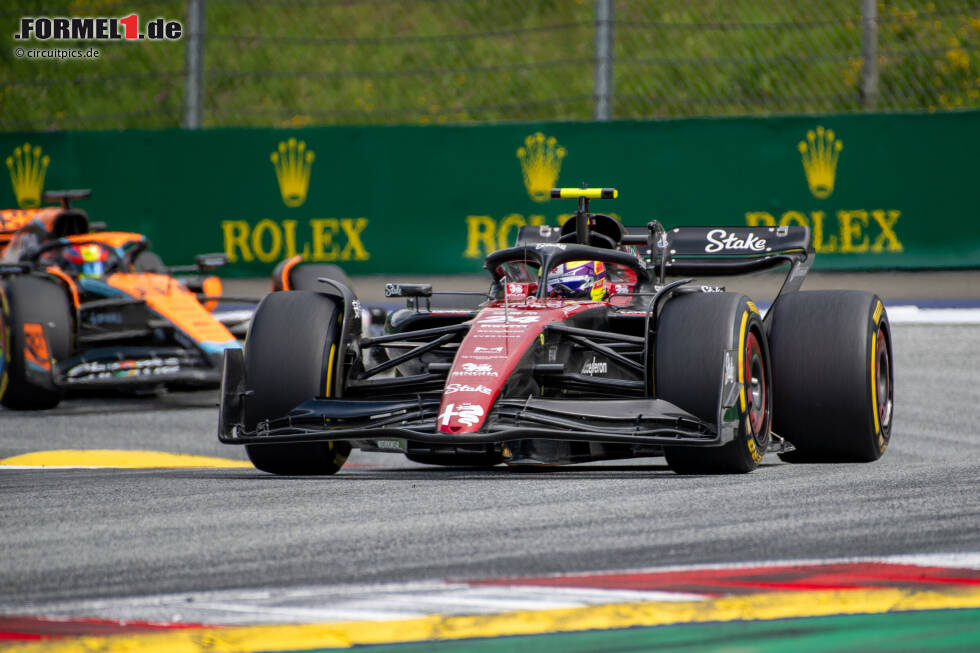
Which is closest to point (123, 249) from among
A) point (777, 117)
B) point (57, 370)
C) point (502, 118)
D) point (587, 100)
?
point (57, 370)

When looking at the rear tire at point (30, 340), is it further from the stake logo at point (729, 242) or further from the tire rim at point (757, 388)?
the tire rim at point (757, 388)

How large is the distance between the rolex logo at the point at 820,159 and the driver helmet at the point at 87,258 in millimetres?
5809

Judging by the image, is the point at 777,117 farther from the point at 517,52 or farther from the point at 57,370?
the point at 517,52

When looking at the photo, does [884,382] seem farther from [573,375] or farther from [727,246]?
[573,375]

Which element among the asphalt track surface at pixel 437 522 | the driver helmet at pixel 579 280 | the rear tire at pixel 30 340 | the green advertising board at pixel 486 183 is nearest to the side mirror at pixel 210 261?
the rear tire at pixel 30 340

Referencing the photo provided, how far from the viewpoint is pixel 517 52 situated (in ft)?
72.3

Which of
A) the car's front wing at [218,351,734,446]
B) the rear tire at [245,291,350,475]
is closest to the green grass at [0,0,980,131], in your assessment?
the rear tire at [245,291,350,475]

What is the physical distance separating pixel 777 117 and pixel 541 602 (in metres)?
10.3

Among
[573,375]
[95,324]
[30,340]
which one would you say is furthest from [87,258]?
[573,375]

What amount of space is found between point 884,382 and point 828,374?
0.72 metres

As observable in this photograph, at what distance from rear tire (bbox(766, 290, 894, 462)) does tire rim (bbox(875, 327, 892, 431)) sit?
18cm

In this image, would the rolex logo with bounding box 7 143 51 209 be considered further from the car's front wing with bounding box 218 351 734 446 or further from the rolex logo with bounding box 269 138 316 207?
the car's front wing with bounding box 218 351 734 446

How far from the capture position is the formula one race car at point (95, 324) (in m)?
11.2

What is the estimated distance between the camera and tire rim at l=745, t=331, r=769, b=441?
Answer: 6.85 meters
